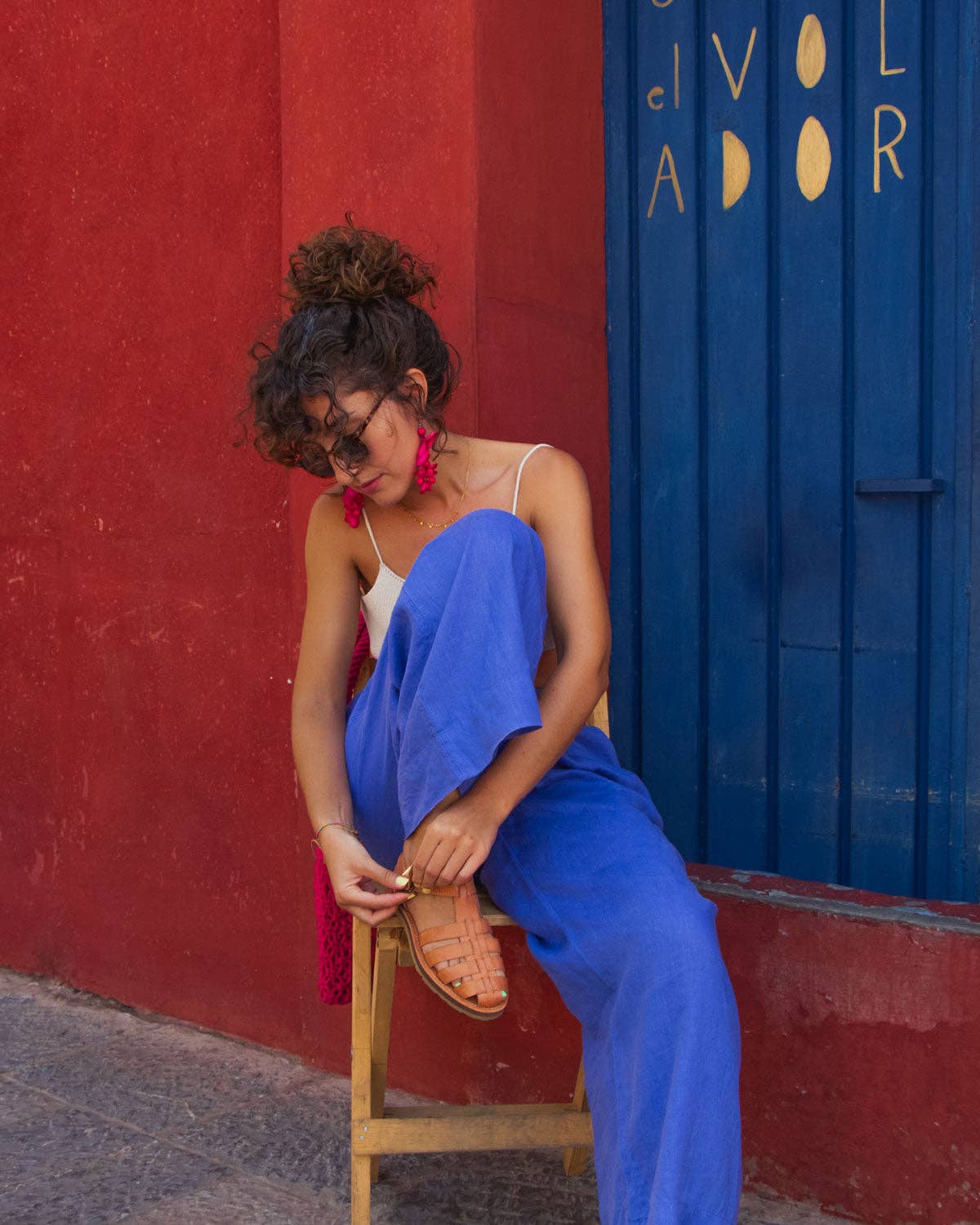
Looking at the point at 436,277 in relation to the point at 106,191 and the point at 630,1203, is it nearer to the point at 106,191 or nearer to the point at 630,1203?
the point at 106,191

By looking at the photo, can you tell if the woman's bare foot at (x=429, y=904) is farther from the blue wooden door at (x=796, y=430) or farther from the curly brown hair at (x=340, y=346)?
the blue wooden door at (x=796, y=430)

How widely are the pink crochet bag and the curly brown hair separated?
0.53m

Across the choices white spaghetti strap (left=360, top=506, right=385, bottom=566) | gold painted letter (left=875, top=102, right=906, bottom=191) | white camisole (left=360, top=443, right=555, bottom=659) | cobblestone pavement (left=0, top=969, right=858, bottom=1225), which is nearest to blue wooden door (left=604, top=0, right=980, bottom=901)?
gold painted letter (left=875, top=102, right=906, bottom=191)

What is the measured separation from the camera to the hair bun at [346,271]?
228 centimetres

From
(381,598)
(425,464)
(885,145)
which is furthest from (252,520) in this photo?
(885,145)

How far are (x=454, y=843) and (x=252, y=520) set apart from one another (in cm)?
153

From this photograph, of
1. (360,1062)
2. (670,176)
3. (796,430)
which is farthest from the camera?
(670,176)

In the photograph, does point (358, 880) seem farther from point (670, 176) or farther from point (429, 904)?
point (670, 176)

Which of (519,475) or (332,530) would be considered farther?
(332,530)

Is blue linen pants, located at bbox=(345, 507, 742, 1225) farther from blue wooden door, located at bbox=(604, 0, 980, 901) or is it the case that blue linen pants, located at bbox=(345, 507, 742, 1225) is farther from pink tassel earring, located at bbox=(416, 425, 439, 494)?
blue wooden door, located at bbox=(604, 0, 980, 901)

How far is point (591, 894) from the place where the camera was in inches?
76.6

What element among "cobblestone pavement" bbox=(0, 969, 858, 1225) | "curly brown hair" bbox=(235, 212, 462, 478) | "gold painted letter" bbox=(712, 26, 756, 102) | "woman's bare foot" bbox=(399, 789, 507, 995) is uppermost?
"gold painted letter" bbox=(712, 26, 756, 102)

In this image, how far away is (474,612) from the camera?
188cm

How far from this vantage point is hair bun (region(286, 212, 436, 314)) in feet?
7.48
